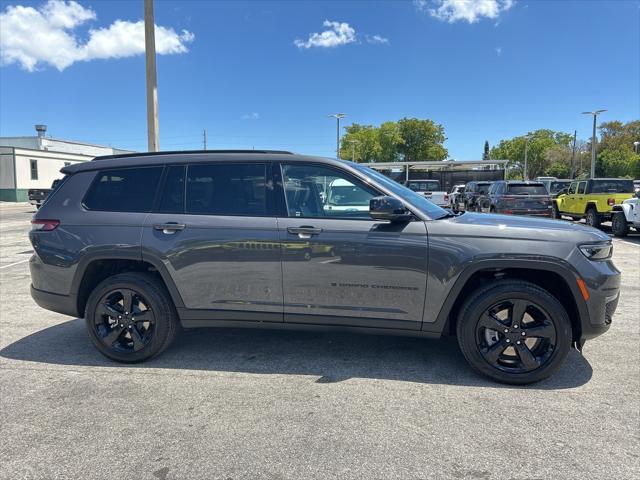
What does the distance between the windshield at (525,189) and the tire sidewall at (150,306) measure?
14.2 metres

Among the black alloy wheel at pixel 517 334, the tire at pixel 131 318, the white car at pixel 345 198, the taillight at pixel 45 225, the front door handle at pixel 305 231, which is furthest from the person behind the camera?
the taillight at pixel 45 225

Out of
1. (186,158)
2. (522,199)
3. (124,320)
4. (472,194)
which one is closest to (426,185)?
(472,194)

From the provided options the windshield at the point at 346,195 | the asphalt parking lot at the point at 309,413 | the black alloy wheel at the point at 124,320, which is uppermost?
the windshield at the point at 346,195

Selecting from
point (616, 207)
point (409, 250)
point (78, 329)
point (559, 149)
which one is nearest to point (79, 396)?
point (78, 329)

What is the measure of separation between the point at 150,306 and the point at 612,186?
54.3ft

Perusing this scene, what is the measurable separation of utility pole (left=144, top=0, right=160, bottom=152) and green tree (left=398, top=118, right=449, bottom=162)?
5690 centimetres

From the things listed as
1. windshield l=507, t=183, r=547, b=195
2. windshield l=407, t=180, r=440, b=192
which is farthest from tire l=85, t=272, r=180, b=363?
windshield l=407, t=180, r=440, b=192

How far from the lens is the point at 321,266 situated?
3592 millimetres

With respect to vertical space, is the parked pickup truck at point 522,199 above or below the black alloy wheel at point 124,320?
above

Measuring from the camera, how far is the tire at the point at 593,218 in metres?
15.4

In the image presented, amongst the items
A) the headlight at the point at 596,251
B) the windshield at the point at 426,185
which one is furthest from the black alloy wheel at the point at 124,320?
the windshield at the point at 426,185

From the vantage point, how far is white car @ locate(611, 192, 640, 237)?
12.8m

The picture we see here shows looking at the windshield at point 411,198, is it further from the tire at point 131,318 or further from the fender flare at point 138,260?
the tire at point 131,318

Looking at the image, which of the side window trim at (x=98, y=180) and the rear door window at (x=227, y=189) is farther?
the side window trim at (x=98, y=180)
